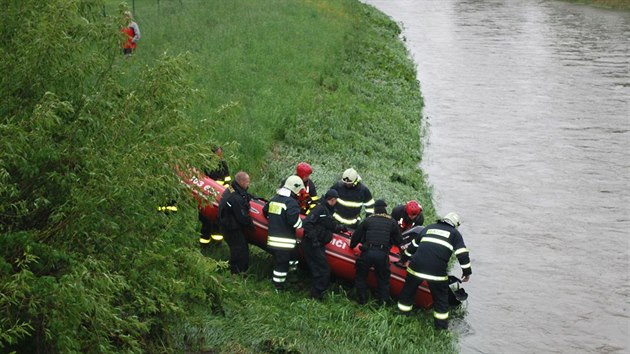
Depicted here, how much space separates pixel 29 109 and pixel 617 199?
15.5 metres

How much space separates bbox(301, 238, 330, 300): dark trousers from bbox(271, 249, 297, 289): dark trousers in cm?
26

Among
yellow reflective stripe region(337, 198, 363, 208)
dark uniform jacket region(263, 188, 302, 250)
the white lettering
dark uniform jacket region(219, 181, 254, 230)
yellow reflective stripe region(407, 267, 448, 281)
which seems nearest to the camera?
yellow reflective stripe region(407, 267, 448, 281)

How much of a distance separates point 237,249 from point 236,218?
20.0 inches

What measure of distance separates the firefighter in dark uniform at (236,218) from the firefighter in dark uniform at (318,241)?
34.1 inches

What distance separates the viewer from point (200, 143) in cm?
853

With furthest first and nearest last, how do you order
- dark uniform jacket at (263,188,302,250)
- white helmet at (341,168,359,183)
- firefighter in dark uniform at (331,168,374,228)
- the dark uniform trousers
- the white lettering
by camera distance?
1. firefighter in dark uniform at (331,168,374,228)
2. white helmet at (341,168,359,183)
3. the dark uniform trousers
4. the white lettering
5. dark uniform jacket at (263,188,302,250)

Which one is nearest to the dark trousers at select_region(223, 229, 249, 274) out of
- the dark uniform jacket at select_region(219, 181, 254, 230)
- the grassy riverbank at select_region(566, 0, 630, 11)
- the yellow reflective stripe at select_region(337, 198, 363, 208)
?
the dark uniform jacket at select_region(219, 181, 254, 230)

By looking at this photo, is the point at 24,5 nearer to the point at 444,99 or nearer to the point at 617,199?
the point at 617,199

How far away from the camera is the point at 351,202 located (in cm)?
1377

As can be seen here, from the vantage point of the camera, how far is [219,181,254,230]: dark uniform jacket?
12.4 m

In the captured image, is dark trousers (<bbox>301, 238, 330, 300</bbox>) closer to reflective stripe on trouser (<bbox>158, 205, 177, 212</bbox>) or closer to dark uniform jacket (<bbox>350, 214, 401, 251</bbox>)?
dark uniform jacket (<bbox>350, 214, 401, 251</bbox>)

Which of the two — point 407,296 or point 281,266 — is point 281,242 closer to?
point 281,266

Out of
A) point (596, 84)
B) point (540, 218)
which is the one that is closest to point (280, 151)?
point (540, 218)

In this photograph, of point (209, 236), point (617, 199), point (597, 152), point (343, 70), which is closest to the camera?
point (209, 236)
